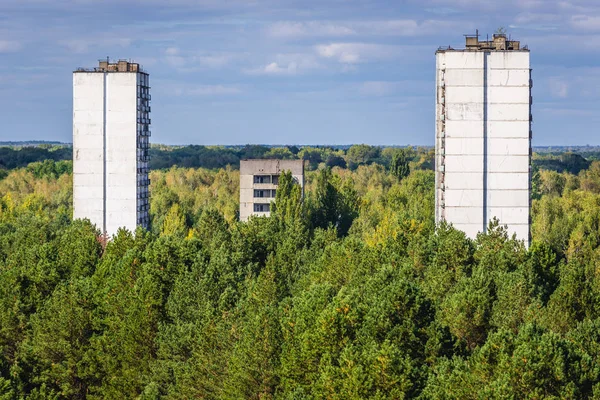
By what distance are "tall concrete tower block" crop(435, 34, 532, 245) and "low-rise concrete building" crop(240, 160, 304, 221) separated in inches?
1471

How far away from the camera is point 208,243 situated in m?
79.8

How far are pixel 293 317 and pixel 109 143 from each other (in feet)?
160

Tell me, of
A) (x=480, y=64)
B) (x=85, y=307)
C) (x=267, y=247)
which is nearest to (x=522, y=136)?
(x=480, y=64)

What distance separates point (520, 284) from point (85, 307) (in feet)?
67.0

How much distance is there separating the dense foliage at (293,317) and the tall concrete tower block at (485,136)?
84.9 inches

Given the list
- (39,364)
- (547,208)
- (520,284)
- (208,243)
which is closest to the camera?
(520,284)

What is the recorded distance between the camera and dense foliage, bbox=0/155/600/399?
39.8 meters

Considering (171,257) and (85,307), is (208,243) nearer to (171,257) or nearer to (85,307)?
(171,257)

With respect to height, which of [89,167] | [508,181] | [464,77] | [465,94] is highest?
[464,77]

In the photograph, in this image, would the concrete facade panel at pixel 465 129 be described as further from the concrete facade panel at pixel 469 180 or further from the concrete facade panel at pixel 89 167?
the concrete facade panel at pixel 89 167

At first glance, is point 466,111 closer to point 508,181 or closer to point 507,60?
point 507,60

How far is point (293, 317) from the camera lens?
4588 cm

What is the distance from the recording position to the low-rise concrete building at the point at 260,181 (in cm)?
11344

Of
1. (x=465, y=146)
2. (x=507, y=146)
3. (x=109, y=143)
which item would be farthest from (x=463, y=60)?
(x=109, y=143)
